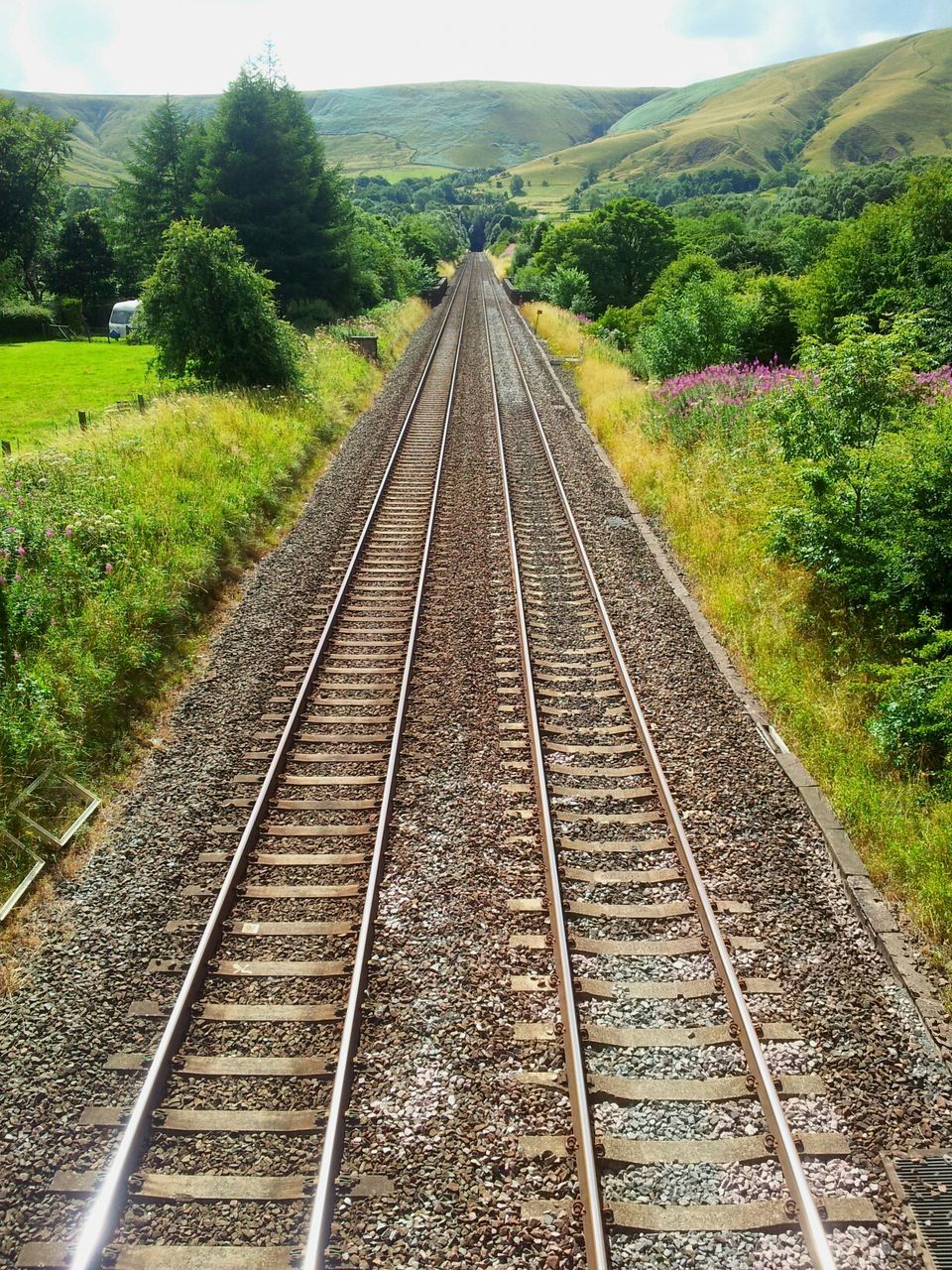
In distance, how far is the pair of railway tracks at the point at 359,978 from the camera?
13.5 feet

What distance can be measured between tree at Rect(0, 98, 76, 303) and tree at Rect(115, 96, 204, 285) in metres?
24.3

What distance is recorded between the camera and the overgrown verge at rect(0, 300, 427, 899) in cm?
782

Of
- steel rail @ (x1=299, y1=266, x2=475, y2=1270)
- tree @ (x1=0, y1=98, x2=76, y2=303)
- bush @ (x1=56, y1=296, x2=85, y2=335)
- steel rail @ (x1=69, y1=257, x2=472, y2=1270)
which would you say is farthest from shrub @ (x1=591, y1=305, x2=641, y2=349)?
tree @ (x1=0, y1=98, x2=76, y2=303)

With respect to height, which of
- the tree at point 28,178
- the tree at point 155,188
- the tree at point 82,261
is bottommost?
the tree at point 155,188

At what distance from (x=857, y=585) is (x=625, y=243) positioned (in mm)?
47067

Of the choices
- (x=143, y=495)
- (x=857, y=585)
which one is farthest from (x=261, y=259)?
(x=857, y=585)

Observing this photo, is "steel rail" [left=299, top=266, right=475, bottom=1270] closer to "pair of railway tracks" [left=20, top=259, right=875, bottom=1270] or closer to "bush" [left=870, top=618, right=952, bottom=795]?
"pair of railway tracks" [left=20, top=259, right=875, bottom=1270]

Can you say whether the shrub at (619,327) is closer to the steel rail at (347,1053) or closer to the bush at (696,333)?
the bush at (696,333)

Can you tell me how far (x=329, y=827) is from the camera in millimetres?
6809

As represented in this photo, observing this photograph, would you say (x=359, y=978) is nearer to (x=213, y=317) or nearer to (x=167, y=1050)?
(x=167, y=1050)

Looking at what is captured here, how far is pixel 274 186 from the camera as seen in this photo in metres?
30.1

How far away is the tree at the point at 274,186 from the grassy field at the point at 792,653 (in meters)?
20.3

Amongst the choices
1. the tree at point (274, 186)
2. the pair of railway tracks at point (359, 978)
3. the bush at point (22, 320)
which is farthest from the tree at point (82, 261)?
the pair of railway tracks at point (359, 978)

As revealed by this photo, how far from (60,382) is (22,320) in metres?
20.7
